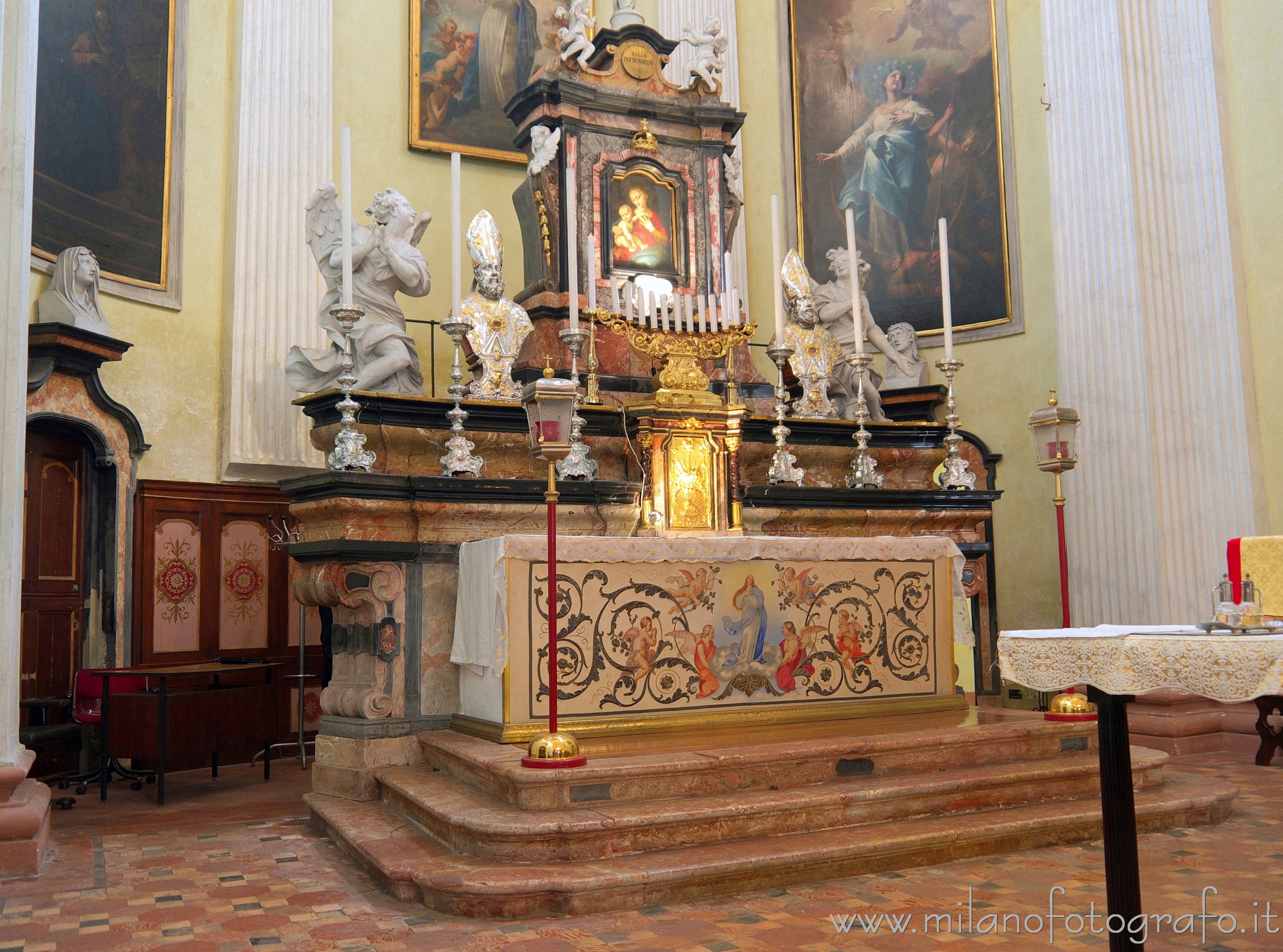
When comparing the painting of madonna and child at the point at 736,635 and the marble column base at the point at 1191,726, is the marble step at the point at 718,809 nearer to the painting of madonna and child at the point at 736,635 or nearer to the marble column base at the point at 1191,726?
the painting of madonna and child at the point at 736,635

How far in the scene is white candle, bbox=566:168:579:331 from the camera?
5.91 meters

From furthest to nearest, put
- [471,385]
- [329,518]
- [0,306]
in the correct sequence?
[471,385] < [329,518] < [0,306]

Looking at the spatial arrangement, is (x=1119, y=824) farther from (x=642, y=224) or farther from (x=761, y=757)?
(x=642, y=224)

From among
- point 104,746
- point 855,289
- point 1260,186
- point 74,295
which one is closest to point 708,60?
point 855,289

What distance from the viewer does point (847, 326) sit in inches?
341

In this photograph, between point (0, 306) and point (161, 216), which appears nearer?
point (0, 306)

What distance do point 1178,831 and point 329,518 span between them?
4259 millimetres

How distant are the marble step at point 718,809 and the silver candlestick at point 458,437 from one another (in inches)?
60.9

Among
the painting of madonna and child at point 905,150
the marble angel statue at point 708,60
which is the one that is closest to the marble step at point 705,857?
the marble angel statue at point 708,60

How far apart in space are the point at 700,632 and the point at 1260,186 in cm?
564

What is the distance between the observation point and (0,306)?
486cm

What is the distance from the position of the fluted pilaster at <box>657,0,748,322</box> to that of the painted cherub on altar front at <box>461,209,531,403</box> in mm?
4228

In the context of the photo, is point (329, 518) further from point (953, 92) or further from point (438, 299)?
point (953, 92)

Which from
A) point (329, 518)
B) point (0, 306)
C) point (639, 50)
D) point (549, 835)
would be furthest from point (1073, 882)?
point (639, 50)
